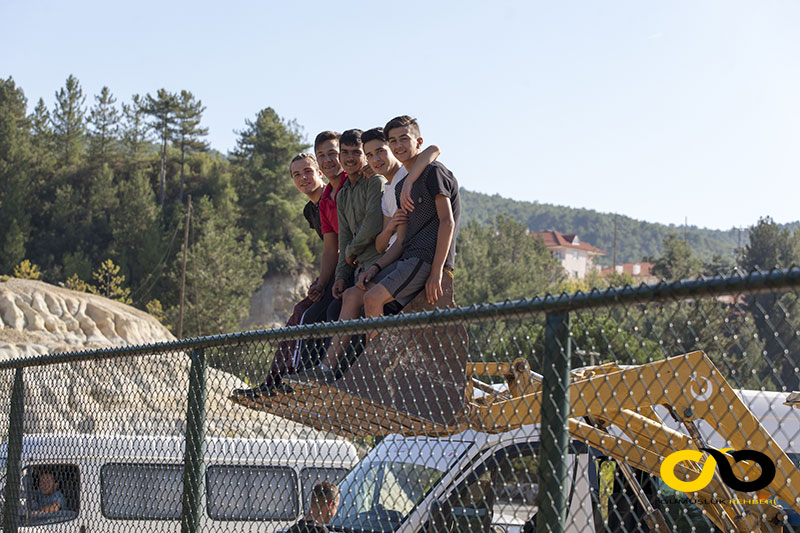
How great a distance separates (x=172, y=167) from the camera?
74.6m

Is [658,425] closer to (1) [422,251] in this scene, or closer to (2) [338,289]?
(1) [422,251]

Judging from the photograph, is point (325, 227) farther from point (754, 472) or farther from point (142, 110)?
point (142, 110)

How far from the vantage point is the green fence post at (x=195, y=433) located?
3555mm

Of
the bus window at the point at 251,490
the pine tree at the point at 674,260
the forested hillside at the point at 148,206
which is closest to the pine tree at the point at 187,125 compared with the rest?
the forested hillside at the point at 148,206

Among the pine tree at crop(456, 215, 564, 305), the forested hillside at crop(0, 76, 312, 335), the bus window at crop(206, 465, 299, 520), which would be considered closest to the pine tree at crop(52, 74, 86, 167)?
the forested hillside at crop(0, 76, 312, 335)

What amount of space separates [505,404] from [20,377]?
8.95 feet

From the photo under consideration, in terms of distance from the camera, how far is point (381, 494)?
5.96 m

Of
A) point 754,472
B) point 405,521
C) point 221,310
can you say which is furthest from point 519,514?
point 221,310

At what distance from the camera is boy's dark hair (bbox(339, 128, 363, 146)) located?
503 cm

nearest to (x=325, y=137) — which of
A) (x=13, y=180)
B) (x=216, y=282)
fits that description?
(x=216, y=282)

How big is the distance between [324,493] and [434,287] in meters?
1.63

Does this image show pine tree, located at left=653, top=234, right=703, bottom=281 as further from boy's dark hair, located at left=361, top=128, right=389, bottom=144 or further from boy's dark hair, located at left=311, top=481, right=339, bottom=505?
boy's dark hair, located at left=361, top=128, right=389, bottom=144

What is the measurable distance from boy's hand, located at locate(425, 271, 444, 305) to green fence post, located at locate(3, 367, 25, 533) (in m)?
2.34

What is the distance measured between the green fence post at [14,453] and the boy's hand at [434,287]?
2336mm
